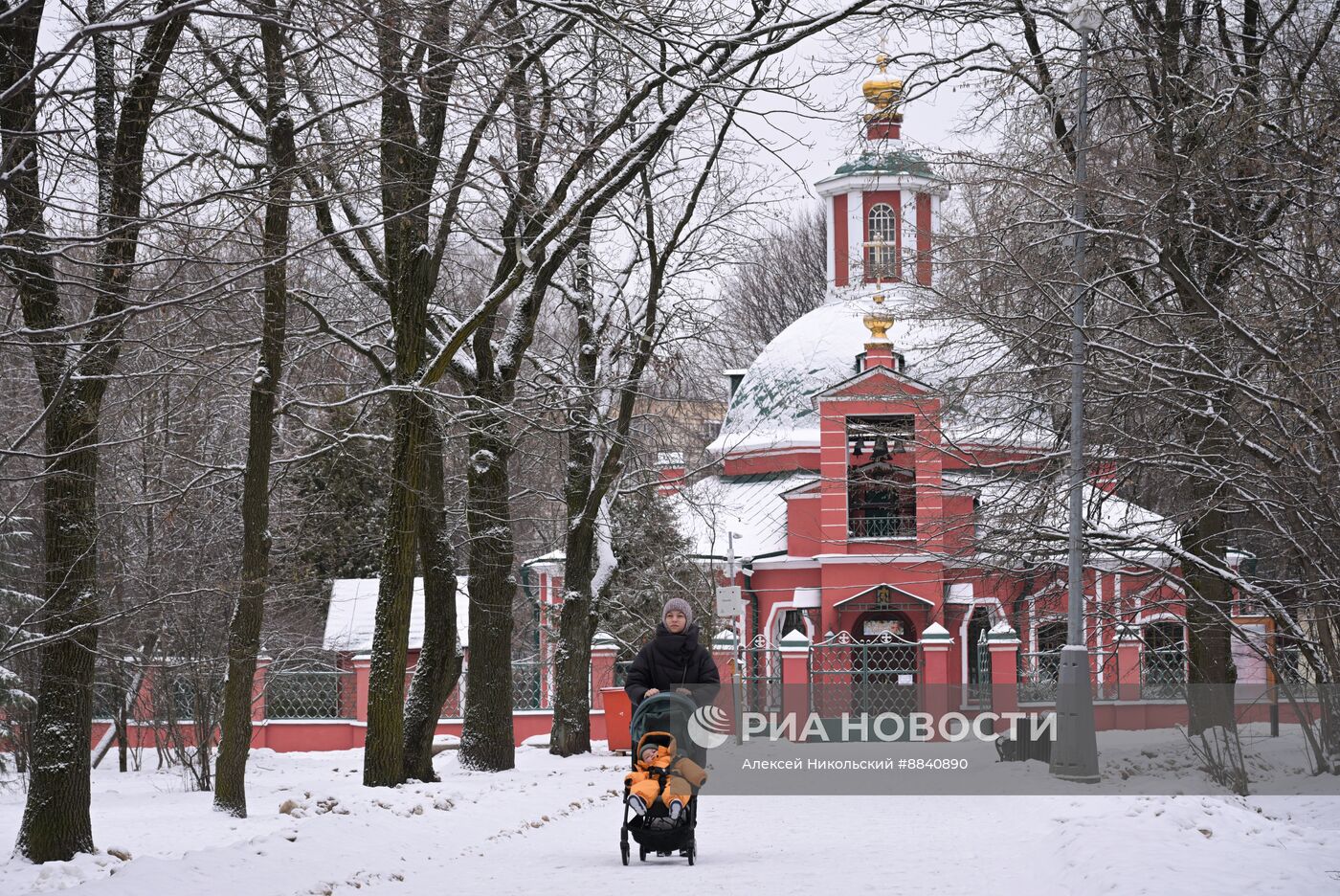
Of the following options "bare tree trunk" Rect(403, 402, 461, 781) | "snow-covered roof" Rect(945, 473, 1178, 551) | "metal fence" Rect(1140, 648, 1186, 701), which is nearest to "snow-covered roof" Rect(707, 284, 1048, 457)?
"metal fence" Rect(1140, 648, 1186, 701)

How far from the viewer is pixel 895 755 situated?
22.9 m

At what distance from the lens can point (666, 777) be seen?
11398mm

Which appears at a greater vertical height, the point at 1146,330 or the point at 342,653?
the point at 1146,330

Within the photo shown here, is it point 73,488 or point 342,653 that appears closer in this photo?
point 73,488

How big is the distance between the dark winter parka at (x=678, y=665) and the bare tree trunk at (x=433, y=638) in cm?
705

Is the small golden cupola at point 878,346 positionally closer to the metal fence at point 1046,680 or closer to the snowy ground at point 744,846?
the metal fence at point 1046,680

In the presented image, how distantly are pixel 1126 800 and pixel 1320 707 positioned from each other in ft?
10.5

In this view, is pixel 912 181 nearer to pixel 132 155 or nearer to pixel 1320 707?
pixel 1320 707

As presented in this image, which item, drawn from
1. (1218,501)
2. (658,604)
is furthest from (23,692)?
(658,604)

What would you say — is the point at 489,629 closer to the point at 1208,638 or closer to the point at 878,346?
the point at 1208,638

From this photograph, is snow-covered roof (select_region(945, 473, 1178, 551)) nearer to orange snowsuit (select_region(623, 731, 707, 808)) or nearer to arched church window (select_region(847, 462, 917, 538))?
orange snowsuit (select_region(623, 731, 707, 808))

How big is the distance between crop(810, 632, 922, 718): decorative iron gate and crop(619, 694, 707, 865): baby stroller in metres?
17.3

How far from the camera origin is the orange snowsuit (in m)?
11.3

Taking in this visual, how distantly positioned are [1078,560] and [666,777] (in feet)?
26.7
